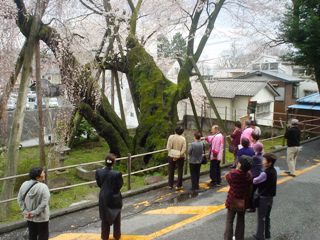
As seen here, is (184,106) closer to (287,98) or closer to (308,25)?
(287,98)

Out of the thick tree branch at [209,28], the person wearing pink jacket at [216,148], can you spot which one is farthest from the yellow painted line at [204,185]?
the thick tree branch at [209,28]

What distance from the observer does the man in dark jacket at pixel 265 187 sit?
613 cm

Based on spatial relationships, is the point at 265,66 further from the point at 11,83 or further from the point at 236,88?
the point at 11,83

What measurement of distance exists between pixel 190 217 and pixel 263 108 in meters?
22.3

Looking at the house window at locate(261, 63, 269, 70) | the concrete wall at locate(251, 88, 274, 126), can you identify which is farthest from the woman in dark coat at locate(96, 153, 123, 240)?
the house window at locate(261, 63, 269, 70)

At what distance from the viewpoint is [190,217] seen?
24.6 ft

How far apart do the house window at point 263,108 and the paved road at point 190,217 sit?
18326 millimetres

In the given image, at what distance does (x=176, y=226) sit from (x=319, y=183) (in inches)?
206

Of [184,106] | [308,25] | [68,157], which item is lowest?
[68,157]

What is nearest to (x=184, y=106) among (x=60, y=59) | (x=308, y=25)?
(x=308, y=25)

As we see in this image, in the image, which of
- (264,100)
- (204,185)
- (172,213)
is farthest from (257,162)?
(264,100)

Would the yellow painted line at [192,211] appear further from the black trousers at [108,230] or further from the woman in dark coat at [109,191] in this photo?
the woman in dark coat at [109,191]

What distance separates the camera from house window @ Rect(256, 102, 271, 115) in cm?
2765

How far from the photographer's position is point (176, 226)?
699 centimetres
